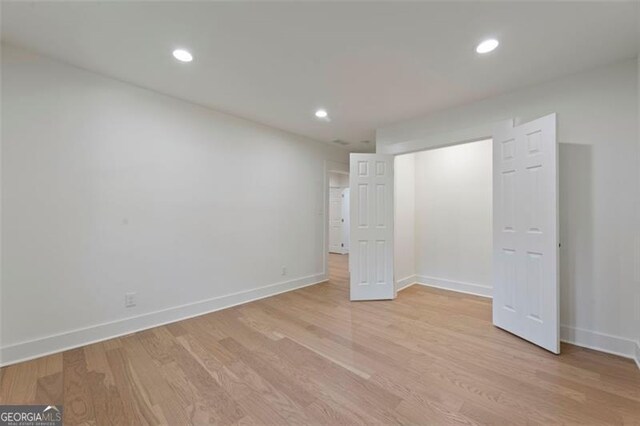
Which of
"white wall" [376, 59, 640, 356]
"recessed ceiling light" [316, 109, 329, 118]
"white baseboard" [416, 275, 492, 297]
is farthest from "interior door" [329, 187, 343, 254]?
"white wall" [376, 59, 640, 356]

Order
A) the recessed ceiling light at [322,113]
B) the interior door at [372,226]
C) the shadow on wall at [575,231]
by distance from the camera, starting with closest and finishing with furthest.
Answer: the shadow on wall at [575,231]
the recessed ceiling light at [322,113]
the interior door at [372,226]

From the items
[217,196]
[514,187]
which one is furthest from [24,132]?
[514,187]

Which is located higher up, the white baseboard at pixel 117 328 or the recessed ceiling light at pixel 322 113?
the recessed ceiling light at pixel 322 113

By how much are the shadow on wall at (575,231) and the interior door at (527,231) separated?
36 centimetres

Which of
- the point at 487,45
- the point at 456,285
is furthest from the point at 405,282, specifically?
the point at 487,45

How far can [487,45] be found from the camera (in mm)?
1900

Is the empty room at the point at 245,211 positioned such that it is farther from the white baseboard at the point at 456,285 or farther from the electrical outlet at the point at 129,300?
the white baseboard at the point at 456,285

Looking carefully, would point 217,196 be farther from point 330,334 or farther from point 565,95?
→ point 565,95

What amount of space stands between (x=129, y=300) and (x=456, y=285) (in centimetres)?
432

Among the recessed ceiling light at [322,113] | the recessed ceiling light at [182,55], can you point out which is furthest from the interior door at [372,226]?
the recessed ceiling light at [182,55]

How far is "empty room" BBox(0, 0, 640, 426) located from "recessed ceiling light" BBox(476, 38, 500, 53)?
0.02 metres

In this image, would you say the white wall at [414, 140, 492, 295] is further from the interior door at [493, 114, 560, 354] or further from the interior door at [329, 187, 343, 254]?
the interior door at [329, 187, 343, 254]

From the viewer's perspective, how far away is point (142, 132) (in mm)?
2625

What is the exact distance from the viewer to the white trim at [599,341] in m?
2.07
